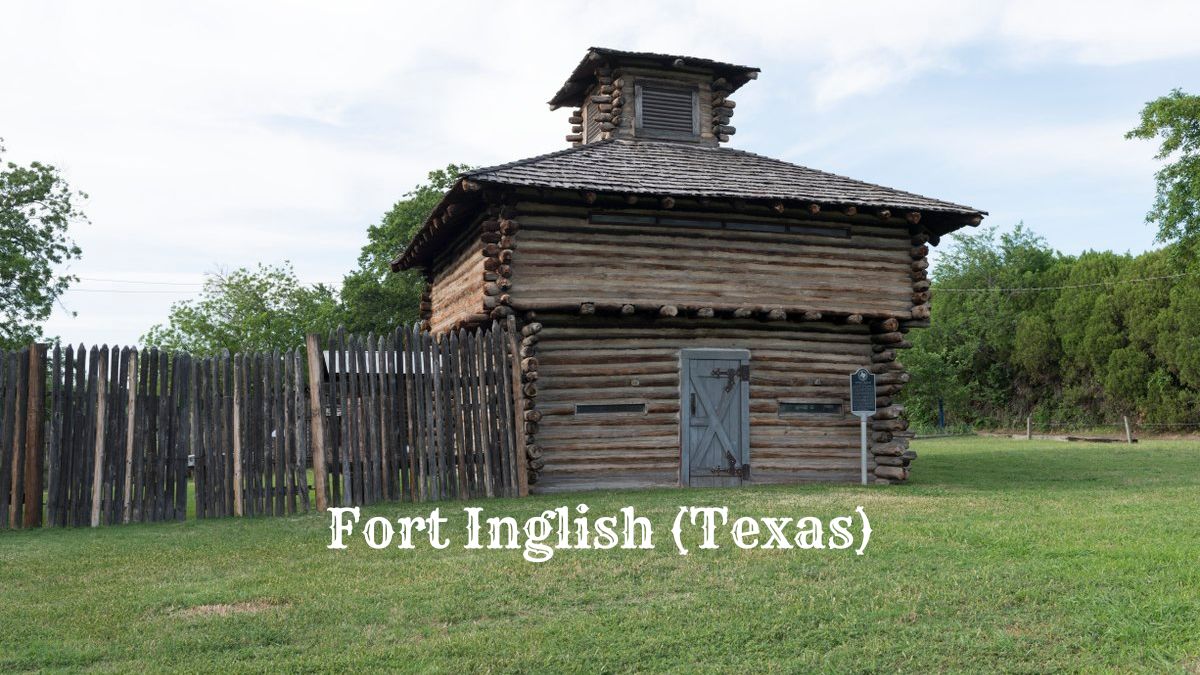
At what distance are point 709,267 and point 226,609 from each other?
10144 millimetres

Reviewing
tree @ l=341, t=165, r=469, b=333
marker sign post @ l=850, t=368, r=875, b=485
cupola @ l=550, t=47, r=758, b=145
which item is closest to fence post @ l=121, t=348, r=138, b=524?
marker sign post @ l=850, t=368, r=875, b=485

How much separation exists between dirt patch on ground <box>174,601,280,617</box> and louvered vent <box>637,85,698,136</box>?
14.1 metres

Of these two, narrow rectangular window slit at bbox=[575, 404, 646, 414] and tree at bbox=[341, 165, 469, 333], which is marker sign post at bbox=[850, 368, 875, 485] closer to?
narrow rectangular window slit at bbox=[575, 404, 646, 414]

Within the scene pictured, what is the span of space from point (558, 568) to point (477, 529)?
2193 mm

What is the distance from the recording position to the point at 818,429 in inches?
641

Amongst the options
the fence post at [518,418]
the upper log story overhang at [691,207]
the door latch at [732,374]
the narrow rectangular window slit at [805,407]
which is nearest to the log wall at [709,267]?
the upper log story overhang at [691,207]

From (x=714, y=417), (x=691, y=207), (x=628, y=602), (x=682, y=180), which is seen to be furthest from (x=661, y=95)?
(x=628, y=602)

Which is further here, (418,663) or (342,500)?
(342,500)

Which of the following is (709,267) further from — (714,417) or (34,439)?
(34,439)

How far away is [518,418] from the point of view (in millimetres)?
13523

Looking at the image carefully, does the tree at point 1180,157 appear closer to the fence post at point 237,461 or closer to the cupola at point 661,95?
the cupola at point 661,95

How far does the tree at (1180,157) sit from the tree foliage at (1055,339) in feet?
3.01

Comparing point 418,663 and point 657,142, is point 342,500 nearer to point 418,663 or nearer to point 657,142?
point 418,663

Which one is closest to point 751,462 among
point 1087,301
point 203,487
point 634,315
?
point 634,315
